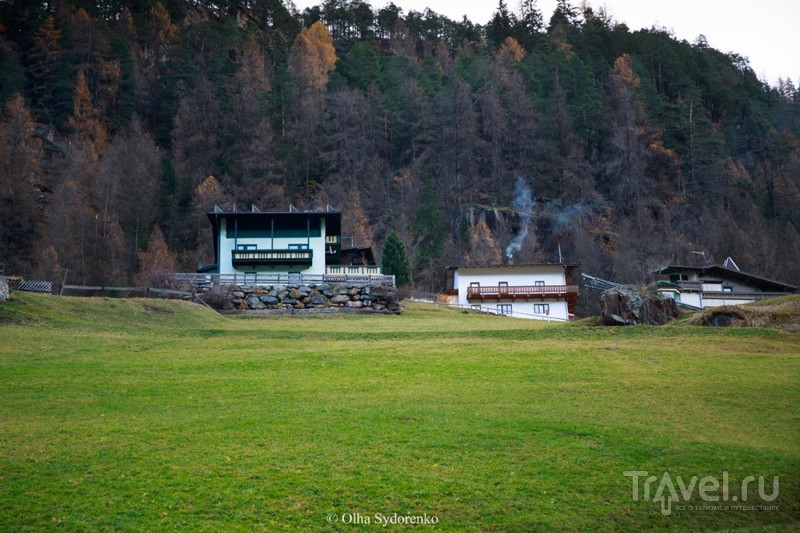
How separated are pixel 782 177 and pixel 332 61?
68338 millimetres

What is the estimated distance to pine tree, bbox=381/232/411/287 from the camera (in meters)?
61.6

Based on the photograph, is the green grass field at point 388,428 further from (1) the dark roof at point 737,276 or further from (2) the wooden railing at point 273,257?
(1) the dark roof at point 737,276

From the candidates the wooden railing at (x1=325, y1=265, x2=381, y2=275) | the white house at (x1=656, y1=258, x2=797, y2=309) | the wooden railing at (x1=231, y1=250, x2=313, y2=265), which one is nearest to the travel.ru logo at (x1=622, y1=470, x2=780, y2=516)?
the wooden railing at (x1=325, y1=265, x2=381, y2=275)

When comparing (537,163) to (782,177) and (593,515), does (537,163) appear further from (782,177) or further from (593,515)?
(593,515)

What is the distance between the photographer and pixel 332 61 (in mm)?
116250

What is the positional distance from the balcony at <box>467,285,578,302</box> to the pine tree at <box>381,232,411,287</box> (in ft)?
18.8

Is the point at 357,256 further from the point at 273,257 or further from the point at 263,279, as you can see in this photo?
the point at 263,279

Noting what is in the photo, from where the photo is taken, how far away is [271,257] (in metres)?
53.3

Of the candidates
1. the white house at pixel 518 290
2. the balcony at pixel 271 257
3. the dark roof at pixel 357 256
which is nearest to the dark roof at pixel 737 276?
the white house at pixel 518 290

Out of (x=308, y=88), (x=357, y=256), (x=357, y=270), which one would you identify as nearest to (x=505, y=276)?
(x=357, y=270)

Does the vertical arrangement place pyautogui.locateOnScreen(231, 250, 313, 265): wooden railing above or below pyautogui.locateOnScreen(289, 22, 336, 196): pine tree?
below

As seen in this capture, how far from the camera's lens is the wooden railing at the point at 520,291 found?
58.2 metres

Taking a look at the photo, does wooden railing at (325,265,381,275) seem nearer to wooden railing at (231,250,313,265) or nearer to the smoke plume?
wooden railing at (231,250,313,265)

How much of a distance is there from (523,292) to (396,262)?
1089 cm
